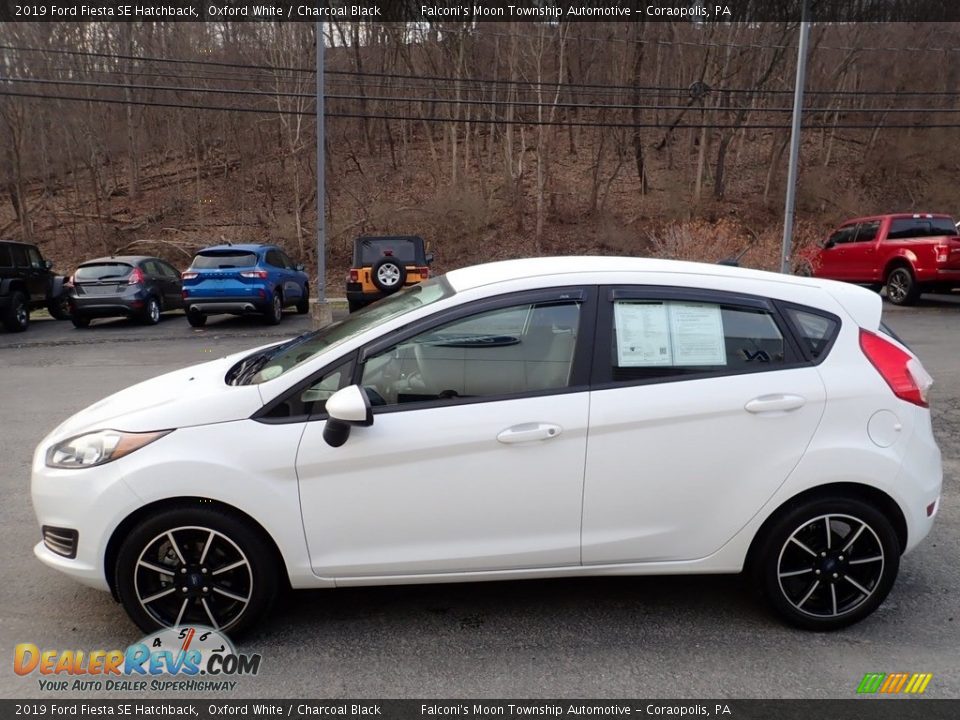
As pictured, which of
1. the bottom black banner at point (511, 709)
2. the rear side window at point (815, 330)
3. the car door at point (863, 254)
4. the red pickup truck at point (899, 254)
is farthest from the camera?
the car door at point (863, 254)

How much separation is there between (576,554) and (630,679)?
1.74 ft

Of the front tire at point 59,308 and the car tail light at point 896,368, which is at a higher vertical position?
the car tail light at point 896,368

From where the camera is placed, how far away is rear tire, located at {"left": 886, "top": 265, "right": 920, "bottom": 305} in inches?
606

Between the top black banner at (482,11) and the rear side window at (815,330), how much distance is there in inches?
976

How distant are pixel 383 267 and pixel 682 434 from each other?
41.3 ft

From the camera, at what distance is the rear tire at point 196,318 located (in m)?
14.8

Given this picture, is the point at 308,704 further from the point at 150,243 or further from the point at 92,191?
the point at 92,191

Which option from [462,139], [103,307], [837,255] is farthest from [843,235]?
[462,139]

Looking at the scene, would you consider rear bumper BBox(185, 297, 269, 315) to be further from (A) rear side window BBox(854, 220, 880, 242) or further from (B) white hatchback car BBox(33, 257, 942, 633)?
(A) rear side window BBox(854, 220, 880, 242)

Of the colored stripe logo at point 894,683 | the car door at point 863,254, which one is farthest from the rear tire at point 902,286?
the colored stripe logo at point 894,683

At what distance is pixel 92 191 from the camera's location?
3278 centimetres

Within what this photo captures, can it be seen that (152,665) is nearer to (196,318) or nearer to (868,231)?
(196,318)

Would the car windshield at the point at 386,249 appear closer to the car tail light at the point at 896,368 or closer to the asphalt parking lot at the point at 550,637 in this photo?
the asphalt parking lot at the point at 550,637

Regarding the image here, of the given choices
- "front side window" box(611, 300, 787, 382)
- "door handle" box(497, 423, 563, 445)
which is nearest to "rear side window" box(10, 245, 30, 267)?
"door handle" box(497, 423, 563, 445)
